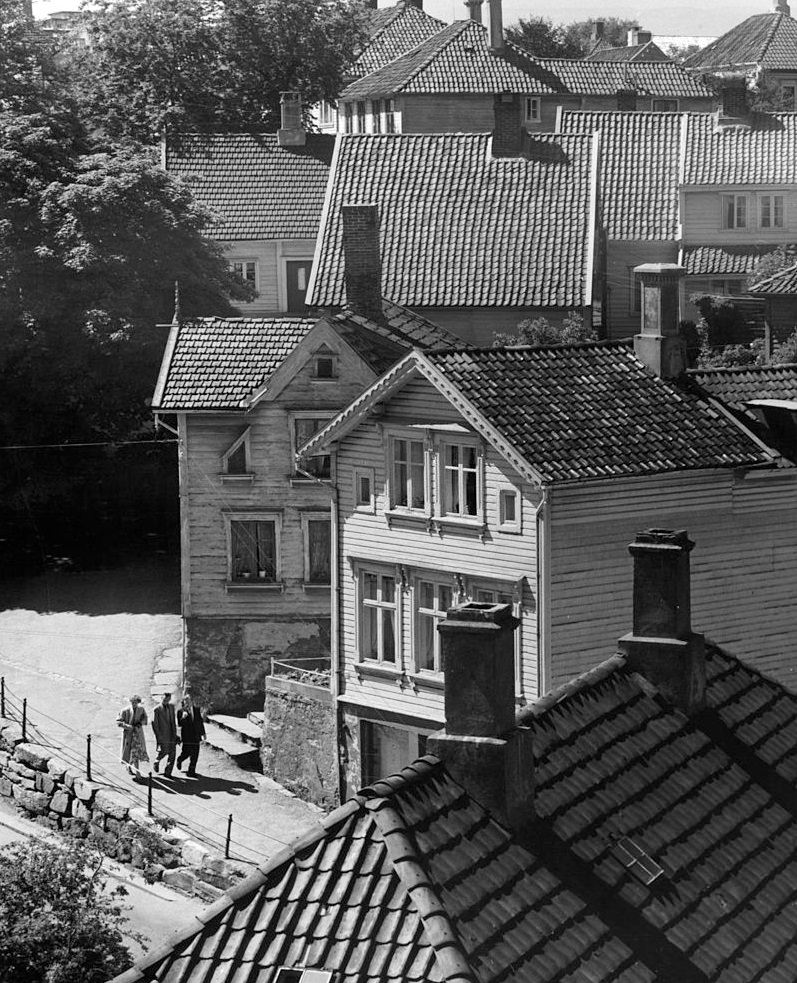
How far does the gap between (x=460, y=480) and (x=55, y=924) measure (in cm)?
1000

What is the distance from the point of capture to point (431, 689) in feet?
109

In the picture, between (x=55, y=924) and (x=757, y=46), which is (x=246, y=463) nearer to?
(x=55, y=924)

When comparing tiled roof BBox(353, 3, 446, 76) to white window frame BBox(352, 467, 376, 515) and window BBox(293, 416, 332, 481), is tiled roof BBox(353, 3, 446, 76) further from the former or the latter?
white window frame BBox(352, 467, 376, 515)

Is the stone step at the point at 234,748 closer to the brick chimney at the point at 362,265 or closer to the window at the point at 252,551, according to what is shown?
the window at the point at 252,551

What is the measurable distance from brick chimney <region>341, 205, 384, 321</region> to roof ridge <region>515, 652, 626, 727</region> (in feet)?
79.4

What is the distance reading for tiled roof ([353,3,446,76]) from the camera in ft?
331

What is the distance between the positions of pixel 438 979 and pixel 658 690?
18.8ft

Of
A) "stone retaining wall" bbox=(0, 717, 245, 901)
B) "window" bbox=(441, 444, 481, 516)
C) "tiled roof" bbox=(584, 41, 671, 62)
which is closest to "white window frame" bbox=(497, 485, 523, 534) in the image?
"window" bbox=(441, 444, 481, 516)

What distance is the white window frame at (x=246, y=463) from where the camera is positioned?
40094 millimetres

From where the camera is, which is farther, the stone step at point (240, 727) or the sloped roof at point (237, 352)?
the sloped roof at point (237, 352)

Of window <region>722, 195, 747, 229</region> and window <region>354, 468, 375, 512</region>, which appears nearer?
window <region>354, 468, 375, 512</region>

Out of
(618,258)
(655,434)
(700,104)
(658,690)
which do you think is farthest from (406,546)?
(700,104)

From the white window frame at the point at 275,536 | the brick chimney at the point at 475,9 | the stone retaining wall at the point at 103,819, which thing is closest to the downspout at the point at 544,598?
the stone retaining wall at the point at 103,819

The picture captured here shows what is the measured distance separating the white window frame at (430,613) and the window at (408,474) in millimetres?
1190
